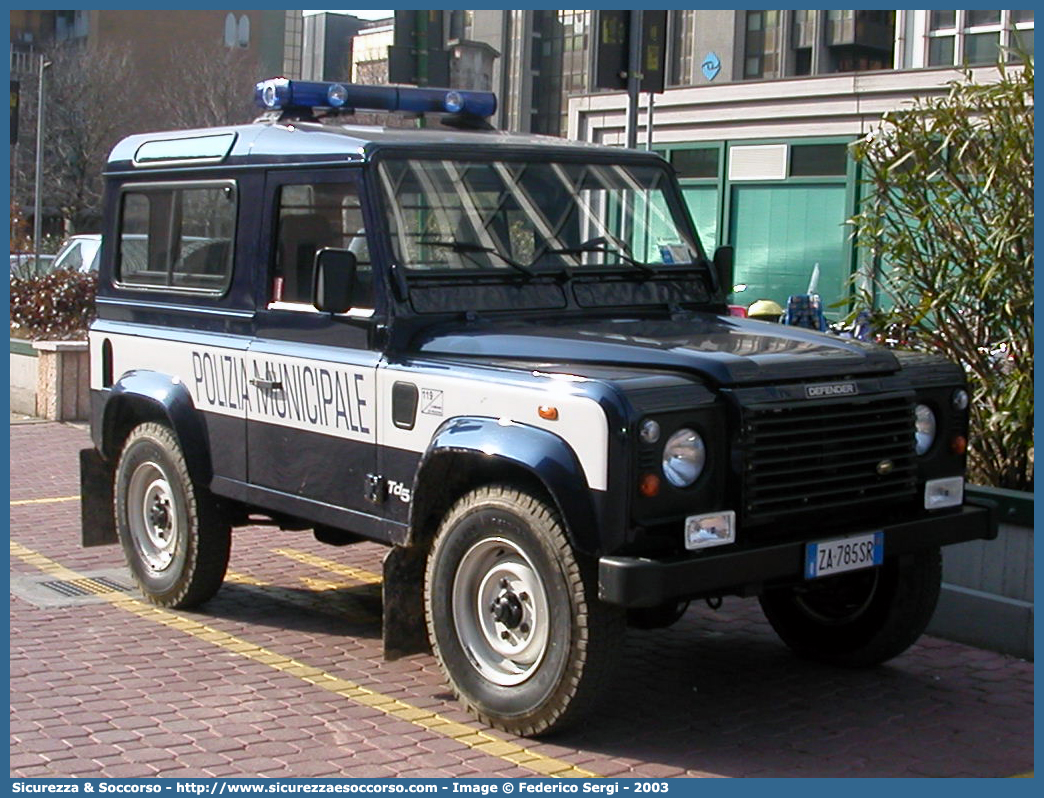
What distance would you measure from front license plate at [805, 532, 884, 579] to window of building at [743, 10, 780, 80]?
28.0m

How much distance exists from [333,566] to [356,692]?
100 inches

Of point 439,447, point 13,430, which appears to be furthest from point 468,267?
point 13,430

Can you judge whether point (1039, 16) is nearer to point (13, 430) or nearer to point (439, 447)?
point (439, 447)

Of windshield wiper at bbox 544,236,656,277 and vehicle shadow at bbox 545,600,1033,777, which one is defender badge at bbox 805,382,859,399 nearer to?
vehicle shadow at bbox 545,600,1033,777

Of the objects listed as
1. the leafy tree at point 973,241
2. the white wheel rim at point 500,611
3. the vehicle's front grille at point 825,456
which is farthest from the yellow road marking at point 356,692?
the leafy tree at point 973,241

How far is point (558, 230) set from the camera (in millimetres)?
6684

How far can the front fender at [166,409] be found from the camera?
732cm

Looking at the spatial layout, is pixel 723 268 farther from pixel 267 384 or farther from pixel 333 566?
pixel 333 566

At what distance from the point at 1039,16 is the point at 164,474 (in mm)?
4923

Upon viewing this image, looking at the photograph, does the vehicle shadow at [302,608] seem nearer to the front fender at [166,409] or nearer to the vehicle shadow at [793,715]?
the front fender at [166,409]

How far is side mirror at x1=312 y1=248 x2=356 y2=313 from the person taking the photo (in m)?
6.08

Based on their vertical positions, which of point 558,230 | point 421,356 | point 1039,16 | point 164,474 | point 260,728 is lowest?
point 260,728

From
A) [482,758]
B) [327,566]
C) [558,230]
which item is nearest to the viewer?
[482,758]

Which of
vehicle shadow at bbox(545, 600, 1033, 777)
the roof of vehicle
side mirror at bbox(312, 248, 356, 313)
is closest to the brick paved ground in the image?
vehicle shadow at bbox(545, 600, 1033, 777)
